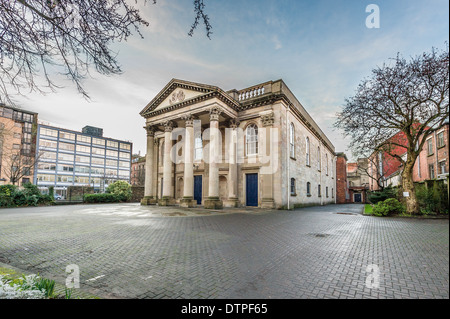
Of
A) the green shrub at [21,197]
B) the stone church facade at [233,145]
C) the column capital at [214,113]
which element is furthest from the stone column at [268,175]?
the green shrub at [21,197]

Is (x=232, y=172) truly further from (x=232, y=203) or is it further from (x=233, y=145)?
(x=232, y=203)

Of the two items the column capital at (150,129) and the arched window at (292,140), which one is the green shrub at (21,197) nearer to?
the column capital at (150,129)

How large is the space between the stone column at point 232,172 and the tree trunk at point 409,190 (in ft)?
38.7

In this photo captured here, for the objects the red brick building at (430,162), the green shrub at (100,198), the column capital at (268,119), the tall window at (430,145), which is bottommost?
the green shrub at (100,198)

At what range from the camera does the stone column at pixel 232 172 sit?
64.5 ft

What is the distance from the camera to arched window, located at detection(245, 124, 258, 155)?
20205mm

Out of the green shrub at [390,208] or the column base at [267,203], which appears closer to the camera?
the green shrub at [390,208]

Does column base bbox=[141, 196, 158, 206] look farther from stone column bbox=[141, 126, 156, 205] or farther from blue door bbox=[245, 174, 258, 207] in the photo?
blue door bbox=[245, 174, 258, 207]

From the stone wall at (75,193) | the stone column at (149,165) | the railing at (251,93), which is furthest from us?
the stone wall at (75,193)

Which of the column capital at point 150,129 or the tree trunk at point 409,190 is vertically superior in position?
the column capital at point 150,129

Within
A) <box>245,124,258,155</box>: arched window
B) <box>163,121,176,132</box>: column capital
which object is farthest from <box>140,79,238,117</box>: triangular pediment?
<box>245,124,258,155</box>: arched window

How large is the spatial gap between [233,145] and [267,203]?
6.13 m
